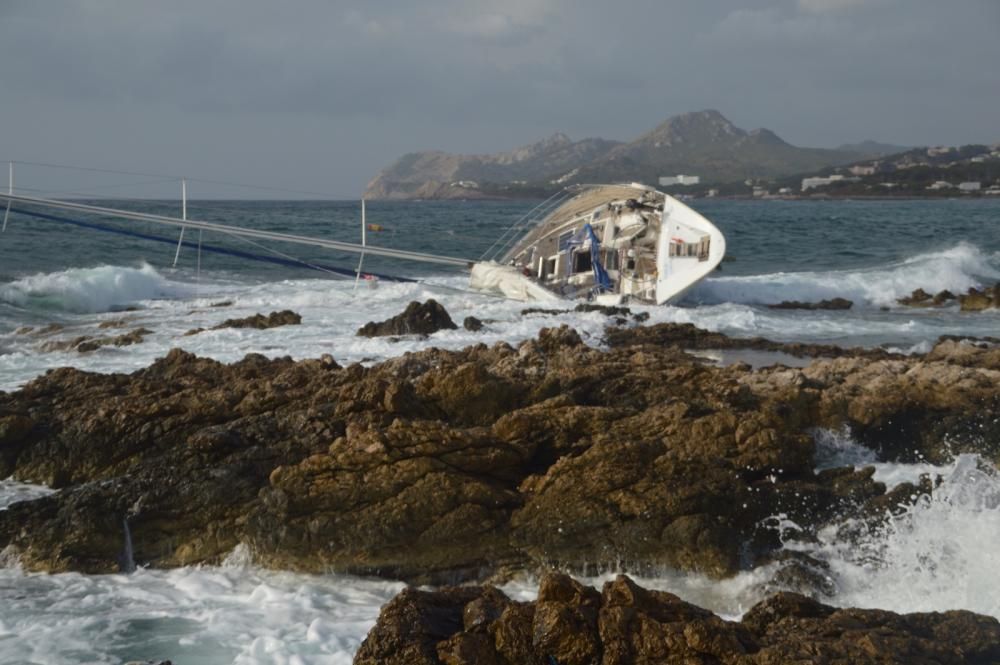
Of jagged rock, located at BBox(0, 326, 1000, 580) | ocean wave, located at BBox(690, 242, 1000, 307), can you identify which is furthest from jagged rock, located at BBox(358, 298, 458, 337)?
ocean wave, located at BBox(690, 242, 1000, 307)

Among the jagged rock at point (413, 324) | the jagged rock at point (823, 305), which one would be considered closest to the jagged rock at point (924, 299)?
the jagged rock at point (823, 305)

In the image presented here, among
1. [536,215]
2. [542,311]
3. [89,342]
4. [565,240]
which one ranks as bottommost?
[89,342]

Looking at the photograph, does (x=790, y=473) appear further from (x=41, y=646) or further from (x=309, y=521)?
(x=41, y=646)

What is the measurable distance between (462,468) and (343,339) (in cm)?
1145

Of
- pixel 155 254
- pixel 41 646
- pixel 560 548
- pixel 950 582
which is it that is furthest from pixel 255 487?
pixel 155 254

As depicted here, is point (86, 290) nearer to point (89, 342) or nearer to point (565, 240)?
point (89, 342)

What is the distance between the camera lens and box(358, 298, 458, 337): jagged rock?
19.9 m

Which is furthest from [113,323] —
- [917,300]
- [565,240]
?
[917,300]

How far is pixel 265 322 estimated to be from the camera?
21703 mm

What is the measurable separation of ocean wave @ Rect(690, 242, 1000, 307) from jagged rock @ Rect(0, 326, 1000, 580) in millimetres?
17007

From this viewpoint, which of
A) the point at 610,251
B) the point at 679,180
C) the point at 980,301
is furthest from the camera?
the point at 679,180

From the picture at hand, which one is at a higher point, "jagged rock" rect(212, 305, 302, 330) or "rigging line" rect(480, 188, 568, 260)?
"rigging line" rect(480, 188, 568, 260)

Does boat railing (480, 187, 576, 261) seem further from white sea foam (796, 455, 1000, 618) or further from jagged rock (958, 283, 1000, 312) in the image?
white sea foam (796, 455, 1000, 618)

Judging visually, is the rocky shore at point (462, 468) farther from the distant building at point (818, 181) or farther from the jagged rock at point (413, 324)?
the distant building at point (818, 181)
